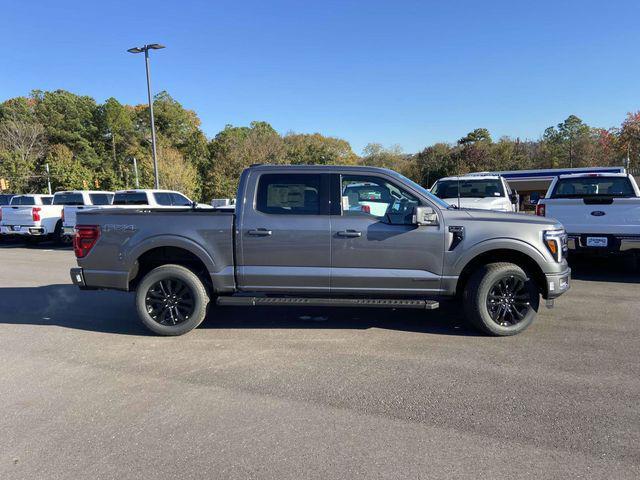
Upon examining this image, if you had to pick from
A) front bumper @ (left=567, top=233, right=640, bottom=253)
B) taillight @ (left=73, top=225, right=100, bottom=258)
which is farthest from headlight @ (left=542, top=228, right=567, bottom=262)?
taillight @ (left=73, top=225, right=100, bottom=258)

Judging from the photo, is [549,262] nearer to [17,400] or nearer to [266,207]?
[266,207]

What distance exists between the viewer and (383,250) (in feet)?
17.2

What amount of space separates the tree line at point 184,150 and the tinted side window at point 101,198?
17.3 metres

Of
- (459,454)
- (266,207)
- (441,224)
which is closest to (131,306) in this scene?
(266,207)

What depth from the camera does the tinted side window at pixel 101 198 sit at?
696 inches

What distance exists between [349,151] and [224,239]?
7404cm

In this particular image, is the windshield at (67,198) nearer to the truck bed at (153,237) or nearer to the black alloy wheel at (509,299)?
the truck bed at (153,237)

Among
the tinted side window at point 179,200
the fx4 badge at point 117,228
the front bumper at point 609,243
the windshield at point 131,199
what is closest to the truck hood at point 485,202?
the front bumper at point 609,243

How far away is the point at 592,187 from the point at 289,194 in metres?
7.22

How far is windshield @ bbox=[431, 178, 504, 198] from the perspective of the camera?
11.0m

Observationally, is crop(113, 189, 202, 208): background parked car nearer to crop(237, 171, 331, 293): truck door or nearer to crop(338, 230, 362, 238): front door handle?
crop(237, 171, 331, 293): truck door

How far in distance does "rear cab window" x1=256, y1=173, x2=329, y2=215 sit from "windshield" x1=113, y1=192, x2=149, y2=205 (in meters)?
11.4

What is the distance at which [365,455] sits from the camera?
3.01 metres

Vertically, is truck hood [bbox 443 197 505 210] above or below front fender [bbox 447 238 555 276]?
above
